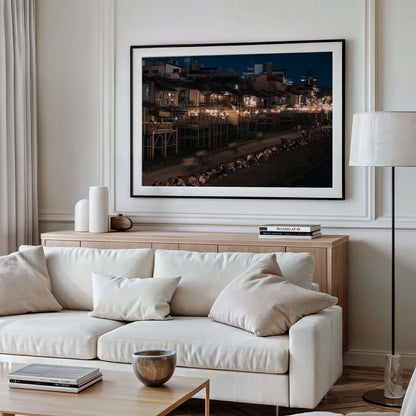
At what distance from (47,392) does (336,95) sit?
2.78 meters

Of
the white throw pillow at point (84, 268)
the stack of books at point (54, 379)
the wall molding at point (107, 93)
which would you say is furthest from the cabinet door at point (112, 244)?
the stack of books at point (54, 379)

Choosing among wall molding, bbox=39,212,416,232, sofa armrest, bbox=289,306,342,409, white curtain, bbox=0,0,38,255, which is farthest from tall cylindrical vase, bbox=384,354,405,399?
white curtain, bbox=0,0,38,255

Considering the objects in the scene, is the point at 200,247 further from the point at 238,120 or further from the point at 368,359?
the point at 368,359

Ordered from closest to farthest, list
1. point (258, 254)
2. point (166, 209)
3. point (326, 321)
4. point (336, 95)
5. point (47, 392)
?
point (47, 392), point (326, 321), point (258, 254), point (336, 95), point (166, 209)

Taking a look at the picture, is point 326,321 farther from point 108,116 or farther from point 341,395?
point 108,116

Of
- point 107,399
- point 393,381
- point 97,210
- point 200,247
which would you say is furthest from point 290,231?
point 107,399

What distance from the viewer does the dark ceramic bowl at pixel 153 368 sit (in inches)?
111

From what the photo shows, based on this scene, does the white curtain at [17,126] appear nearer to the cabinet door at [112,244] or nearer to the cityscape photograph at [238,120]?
the cabinet door at [112,244]

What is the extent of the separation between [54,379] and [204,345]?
0.86 metres

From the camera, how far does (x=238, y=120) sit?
4.91 metres

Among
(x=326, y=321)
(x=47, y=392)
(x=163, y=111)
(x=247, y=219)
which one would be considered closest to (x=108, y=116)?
(x=163, y=111)

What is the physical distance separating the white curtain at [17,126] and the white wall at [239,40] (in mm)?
126

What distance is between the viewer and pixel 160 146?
5.06 metres

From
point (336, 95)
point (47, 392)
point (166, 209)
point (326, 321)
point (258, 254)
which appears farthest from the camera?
point (166, 209)
